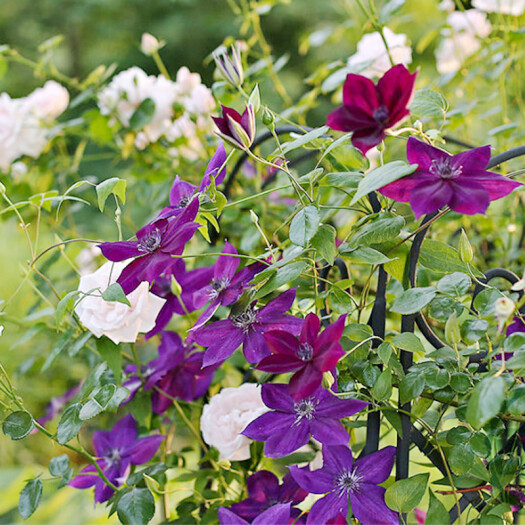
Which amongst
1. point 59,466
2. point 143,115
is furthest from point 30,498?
point 143,115

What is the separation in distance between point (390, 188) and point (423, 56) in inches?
144

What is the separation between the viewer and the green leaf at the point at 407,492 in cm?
31

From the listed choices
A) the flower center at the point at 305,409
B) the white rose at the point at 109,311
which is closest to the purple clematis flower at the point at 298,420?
the flower center at the point at 305,409

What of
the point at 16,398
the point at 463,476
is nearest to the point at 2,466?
the point at 16,398

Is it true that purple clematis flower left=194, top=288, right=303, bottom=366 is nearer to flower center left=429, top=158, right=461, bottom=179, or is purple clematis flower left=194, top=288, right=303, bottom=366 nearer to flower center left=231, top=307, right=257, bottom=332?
flower center left=231, top=307, right=257, bottom=332

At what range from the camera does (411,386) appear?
0.31 meters

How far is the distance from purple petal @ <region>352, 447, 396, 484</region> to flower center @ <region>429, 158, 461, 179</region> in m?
0.15

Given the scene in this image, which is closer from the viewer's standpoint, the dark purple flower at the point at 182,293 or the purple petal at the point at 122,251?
the purple petal at the point at 122,251

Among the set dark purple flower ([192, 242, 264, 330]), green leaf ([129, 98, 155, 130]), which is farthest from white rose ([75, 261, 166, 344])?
green leaf ([129, 98, 155, 130])

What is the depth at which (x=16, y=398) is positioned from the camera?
366mm

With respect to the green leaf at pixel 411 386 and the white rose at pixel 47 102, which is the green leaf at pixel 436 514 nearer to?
the green leaf at pixel 411 386

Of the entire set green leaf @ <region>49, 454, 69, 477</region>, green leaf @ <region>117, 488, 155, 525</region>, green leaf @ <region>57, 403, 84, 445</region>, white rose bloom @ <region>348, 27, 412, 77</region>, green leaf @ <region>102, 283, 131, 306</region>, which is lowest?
green leaf @ <region>117, 488, 155, 525</region>

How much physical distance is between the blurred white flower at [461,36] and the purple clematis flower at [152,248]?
51 centimetres

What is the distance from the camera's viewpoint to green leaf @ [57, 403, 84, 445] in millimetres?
353
